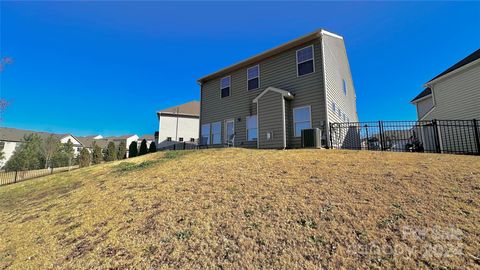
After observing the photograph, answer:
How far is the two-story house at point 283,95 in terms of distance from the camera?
414 inches

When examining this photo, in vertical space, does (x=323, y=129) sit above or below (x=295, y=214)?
above

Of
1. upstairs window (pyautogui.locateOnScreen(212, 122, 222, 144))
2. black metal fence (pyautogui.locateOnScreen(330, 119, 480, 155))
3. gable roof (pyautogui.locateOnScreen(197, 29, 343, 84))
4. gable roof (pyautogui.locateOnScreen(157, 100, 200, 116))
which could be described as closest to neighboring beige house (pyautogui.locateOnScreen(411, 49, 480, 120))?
black metal fence (pyautogui.locateOnScreen(330, 119, 480, 155))

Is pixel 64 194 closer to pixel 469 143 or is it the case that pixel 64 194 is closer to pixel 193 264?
pixel 193 264

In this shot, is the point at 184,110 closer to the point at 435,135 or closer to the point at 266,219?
the point at 435,135

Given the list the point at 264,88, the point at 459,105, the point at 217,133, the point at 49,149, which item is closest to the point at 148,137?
the point at 49,149

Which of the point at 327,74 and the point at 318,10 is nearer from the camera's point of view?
the point at 327,74

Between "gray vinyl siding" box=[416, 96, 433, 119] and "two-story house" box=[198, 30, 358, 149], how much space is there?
706 centimetres

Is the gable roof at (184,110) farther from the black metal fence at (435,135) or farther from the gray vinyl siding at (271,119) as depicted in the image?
the black metal fence at (435,135)

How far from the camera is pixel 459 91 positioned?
10234mm

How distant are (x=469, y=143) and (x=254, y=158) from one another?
31.6 feet

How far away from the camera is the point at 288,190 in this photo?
4594 mm

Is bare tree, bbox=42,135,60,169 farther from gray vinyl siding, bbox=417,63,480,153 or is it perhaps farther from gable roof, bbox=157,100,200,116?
gray vinyl siding, bbox=417,63,480,153

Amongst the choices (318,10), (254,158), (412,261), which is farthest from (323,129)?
(412,261)

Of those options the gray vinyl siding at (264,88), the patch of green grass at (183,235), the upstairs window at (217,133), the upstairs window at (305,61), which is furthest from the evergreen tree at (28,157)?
the upstairs window at (305,61)
